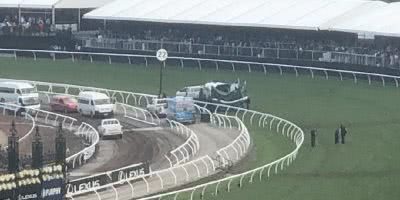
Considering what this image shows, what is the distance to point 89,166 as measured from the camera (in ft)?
107

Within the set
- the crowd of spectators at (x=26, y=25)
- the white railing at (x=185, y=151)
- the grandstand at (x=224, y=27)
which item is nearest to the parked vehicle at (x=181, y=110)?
the white railing at (x=185, y=151)

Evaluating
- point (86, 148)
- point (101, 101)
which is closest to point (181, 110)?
point (101, 101)

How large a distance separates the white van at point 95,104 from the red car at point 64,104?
1.42ft

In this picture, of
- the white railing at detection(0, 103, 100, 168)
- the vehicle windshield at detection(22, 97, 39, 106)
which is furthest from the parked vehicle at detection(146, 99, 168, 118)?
the vehicle windshield at detection(22, 97, 39, 106)

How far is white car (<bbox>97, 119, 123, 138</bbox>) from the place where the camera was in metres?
37.6

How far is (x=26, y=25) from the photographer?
6228 cm

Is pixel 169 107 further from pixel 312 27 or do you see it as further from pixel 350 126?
pixel 312 27

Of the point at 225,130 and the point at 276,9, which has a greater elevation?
the point at 276,9

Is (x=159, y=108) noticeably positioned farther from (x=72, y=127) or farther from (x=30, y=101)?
(x=30, y=101)

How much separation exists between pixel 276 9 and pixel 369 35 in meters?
6.52

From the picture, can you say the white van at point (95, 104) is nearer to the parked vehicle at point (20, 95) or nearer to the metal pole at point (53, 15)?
the parked vehicle at point (20, 95)

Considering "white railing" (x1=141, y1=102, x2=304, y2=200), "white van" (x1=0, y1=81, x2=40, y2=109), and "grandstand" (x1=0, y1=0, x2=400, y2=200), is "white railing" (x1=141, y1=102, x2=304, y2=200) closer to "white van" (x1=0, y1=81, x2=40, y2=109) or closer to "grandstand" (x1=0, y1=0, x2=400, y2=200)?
"grandstand" (x1=0, y1=0, x2=400, y2=200)

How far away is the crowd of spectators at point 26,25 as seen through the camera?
200ft

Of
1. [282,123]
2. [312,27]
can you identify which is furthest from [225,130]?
[312,27]
